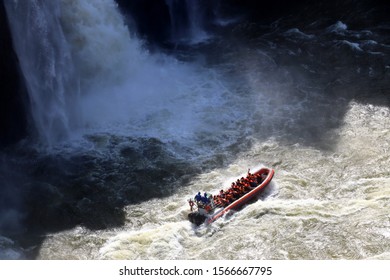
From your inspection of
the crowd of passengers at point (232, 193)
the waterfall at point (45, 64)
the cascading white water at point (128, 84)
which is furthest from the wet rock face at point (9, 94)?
the crowd of passengers at point (232, 193)

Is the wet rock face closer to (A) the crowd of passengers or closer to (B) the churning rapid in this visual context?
(B) the churning rapid

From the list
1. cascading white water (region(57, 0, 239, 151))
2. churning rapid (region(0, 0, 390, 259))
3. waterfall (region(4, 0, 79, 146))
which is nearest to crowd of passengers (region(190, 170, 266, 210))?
churning rapid (region(0, 0, 390, 259))

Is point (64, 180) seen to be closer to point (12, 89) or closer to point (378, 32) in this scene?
point (12, 89)

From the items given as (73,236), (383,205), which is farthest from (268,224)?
(73,236)

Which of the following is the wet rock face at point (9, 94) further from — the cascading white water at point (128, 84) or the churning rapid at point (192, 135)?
the cascading white water at point (128, 84)

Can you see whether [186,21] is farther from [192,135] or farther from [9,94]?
[9,94]
